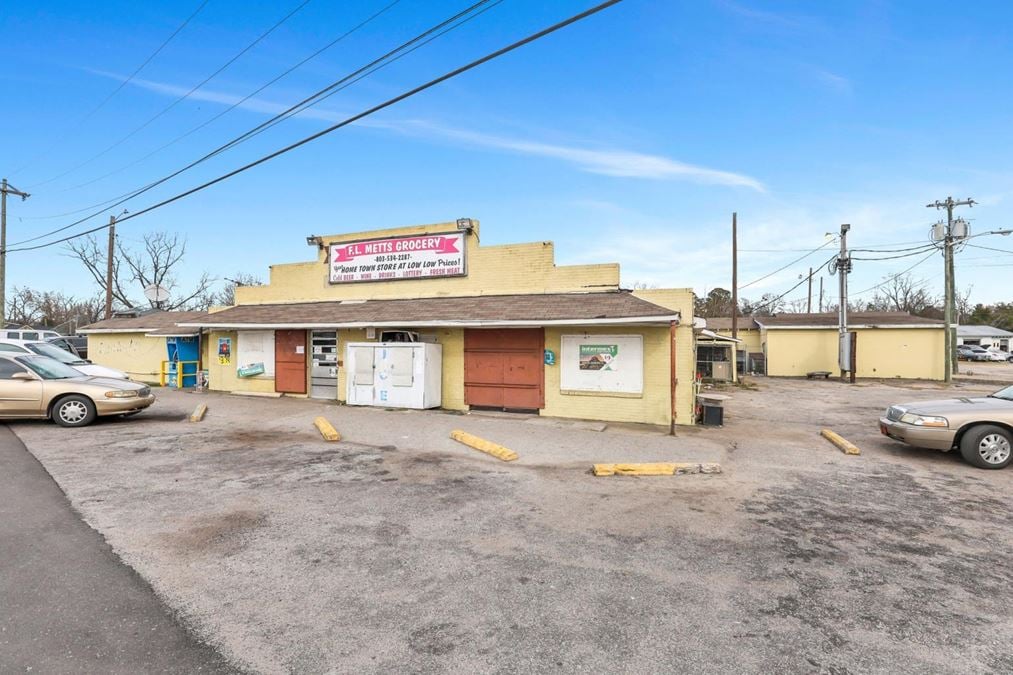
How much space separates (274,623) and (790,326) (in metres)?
31.6

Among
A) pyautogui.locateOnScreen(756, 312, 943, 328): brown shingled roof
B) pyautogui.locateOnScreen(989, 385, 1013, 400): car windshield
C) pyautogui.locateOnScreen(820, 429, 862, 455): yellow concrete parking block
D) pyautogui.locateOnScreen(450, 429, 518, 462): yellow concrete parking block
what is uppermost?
pyautogui.locateOnScreen(756, 312, 943, 328): brown shingled roof

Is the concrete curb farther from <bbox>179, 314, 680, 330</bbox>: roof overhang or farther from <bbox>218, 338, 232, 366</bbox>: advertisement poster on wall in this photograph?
<bbox>218, 338, 232, 366</bbox>: advertisement poster on wall

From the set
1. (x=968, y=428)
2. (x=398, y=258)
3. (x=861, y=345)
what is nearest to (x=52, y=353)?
(x=398, y=258)

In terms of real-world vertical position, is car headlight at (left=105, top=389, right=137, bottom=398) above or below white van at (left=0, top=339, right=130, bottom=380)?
below

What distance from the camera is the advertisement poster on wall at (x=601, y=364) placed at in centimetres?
1159

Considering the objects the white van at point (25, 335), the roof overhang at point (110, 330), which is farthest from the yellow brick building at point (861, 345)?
the white van at point (25, 335)

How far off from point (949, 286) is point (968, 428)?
2643cm

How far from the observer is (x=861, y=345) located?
89.5ft

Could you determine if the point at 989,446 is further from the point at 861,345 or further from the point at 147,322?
the point at 147,322

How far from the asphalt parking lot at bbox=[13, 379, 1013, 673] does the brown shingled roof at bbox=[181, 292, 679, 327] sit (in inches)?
145

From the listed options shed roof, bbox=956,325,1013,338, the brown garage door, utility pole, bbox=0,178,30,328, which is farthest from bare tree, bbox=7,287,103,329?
shed roof, bbox=956,325,1013,338

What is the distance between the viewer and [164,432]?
9.64 m

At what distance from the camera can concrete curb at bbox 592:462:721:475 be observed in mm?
7152

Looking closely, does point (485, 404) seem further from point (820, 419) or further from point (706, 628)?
point (706, 628)
